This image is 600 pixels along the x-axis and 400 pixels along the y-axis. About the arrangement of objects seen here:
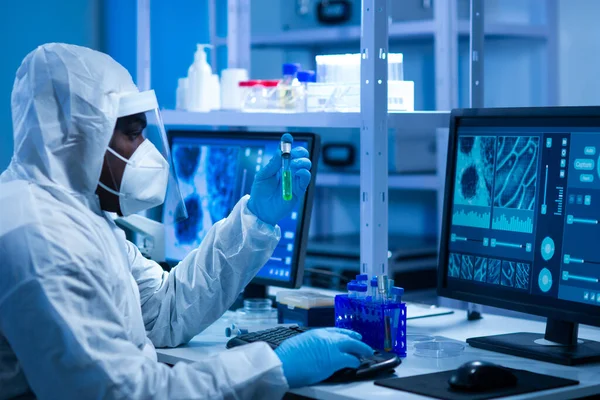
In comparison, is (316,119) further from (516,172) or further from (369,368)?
(369,368)

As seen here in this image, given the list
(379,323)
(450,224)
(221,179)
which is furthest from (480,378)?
(221,179)

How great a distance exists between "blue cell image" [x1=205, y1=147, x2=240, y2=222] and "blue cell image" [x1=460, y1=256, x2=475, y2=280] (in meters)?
0.63

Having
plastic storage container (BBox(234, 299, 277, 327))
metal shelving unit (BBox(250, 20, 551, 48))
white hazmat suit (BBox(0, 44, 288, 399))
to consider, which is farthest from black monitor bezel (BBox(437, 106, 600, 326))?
metal shelving unit (BBox(250, 20, 551, 48))

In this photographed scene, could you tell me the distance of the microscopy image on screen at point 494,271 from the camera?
6.37ft

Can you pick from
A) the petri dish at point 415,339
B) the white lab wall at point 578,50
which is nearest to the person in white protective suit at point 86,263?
the petri dish at point 415,339

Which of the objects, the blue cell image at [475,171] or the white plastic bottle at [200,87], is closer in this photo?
the blue cell image at [475,171]

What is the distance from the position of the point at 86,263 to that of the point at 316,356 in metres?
0.40

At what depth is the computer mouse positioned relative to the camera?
158 cm

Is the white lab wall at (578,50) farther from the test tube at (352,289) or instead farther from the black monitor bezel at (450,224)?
the test tube at (352,289)

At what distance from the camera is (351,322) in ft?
6.23

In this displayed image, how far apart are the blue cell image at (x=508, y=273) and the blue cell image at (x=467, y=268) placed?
0.27 ft

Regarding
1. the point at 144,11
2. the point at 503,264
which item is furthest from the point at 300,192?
the point at 144,11

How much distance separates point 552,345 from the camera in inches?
74.6

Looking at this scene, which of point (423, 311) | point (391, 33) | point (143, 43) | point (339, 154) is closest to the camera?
point (423, 311)
